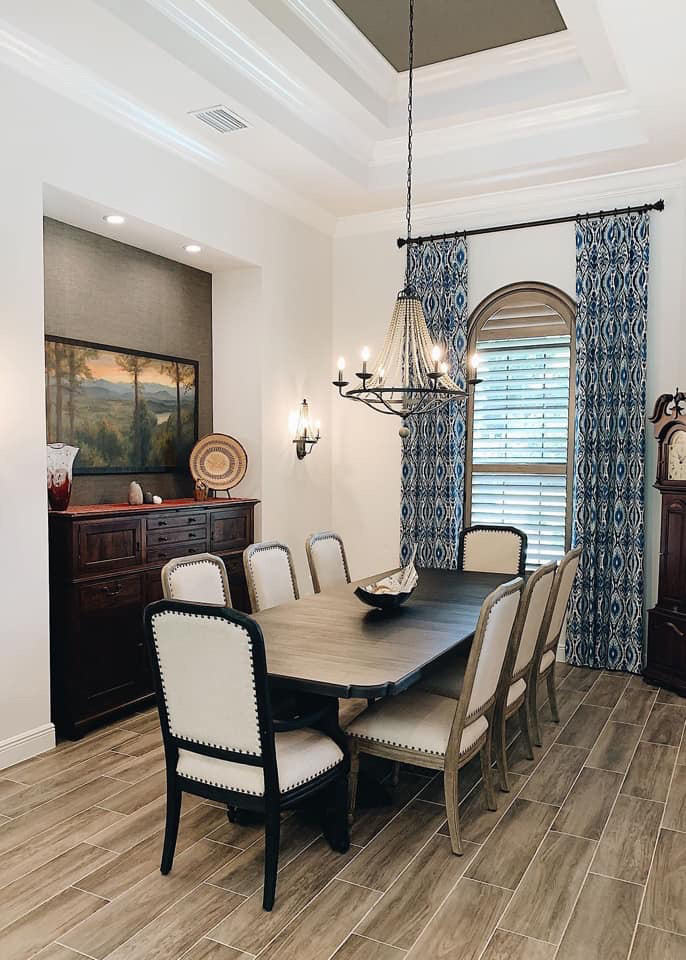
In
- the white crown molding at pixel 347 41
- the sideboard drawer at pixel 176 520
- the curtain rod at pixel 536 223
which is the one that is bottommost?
the sideboard drawer at pixel 176 520

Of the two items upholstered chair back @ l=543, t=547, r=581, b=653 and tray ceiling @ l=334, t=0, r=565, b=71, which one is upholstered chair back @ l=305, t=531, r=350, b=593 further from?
tray ceiling @ l=334, t=0, r=565, b=71

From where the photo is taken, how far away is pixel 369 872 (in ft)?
8.96

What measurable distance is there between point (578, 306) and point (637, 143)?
108 centimetres

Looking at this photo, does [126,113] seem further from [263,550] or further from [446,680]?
[446,680]

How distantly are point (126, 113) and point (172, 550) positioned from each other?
2.47m

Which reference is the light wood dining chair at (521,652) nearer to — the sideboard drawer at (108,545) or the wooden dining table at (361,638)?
the wooden dining table at (361,638)

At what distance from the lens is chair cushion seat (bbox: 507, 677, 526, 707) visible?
3490 mm

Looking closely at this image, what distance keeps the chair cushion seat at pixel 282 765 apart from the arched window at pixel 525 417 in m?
3.40

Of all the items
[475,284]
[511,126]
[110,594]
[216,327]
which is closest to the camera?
[110,594]

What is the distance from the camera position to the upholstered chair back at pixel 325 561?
4.44m

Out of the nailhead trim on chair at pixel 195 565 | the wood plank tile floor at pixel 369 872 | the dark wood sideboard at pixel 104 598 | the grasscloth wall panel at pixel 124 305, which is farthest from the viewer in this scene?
the grasscloth wall panel at pixel 124 305

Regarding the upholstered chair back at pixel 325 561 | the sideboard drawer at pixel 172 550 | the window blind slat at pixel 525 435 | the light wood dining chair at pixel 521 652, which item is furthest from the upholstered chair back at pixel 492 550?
the sideboard drawer at pixel 172 550

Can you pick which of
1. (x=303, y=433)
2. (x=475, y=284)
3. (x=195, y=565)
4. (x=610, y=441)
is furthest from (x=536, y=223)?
(x=195, y=565)

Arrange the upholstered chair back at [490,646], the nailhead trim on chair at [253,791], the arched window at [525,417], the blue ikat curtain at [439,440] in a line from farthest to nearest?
the blue ikat curtain at [439,440]
the arched window at [525,417]
the upholstered chair back at [490,646]
the nailhead trim on chair at [253,791]
